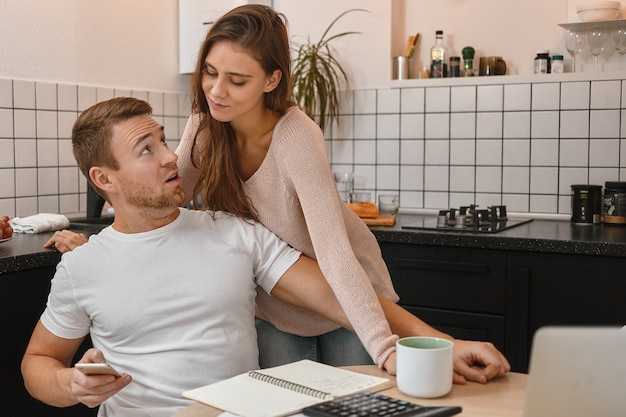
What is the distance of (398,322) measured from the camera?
165cm

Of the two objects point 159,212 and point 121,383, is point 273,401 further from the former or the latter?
point 159,212

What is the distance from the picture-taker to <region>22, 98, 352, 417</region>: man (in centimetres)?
163

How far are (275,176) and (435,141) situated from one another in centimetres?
192

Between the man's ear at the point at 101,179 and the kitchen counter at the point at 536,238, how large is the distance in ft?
4.78

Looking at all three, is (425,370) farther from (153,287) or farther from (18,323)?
(18,323)

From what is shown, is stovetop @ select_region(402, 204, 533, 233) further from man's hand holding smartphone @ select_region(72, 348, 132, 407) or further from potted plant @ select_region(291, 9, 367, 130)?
man's hand holding smartphone @ select_region(72, 348, 132, 407)

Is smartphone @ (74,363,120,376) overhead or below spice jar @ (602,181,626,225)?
below

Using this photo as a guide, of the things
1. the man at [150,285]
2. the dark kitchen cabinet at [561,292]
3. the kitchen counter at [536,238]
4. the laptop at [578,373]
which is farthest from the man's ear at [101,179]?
the dark kitchen cabinet at [561,292]

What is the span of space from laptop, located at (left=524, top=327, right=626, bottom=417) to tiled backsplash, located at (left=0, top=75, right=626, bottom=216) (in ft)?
7.88

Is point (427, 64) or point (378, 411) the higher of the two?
point (427, 64)

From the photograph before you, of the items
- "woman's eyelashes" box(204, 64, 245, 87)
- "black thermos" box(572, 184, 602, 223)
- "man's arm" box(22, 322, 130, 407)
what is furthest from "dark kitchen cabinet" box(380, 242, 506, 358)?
"man's arm" box(22, 322, 130, 407)

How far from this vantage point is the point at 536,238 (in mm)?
2777

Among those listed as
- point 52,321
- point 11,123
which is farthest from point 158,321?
point 11,123

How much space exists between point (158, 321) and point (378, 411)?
657 millimetres
